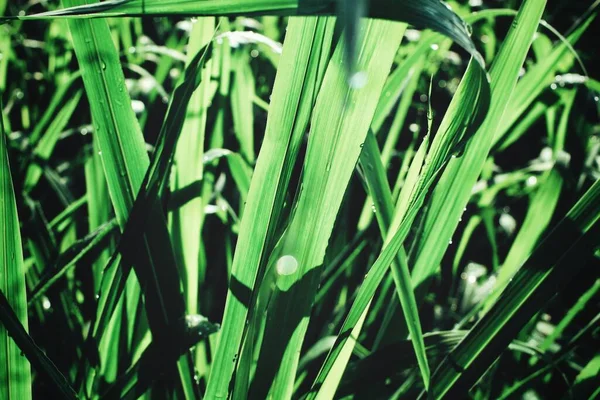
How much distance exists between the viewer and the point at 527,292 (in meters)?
0.32

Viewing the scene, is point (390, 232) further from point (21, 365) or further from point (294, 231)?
point (21, 365)

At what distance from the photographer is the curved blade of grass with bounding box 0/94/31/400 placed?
0.33m

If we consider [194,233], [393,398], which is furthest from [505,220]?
[194,233]

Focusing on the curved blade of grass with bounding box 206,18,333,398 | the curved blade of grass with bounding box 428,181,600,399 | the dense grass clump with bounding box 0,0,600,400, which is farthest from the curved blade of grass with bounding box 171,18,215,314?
the curved blade of grass with bounding box 428,181,600,399

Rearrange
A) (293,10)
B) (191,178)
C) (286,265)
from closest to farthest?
1. (293,10)
2. (286,265)
3. (191,178)

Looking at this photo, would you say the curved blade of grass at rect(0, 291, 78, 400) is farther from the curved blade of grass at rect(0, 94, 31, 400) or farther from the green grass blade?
the green grass blade

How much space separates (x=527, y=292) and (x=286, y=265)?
18 centimetres

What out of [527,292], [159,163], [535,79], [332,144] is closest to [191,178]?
[159,163]

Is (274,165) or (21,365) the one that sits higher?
(274,165)

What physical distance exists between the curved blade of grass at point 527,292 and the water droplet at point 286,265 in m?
0.15

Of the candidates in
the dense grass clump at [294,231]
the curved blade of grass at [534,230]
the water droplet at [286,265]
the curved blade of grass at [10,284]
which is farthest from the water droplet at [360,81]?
the curved blade of grass at [534,230]

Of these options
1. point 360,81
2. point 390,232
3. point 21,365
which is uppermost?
point 360,81

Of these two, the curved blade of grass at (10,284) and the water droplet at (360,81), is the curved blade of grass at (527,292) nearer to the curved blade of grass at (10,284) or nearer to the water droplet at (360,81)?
the water droplet at (360,81)

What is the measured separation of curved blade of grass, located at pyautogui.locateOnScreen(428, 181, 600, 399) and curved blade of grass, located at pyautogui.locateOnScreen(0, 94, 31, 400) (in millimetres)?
333
